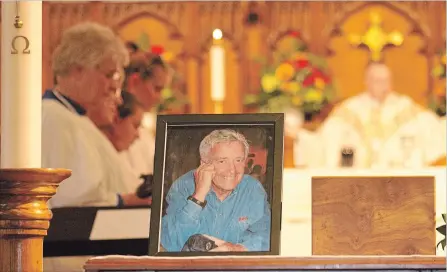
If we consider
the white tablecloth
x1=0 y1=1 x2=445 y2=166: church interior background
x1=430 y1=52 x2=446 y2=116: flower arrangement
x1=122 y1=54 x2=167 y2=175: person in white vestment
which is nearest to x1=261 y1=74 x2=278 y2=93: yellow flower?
x1=0 y1=1 x2=445 y2=166: church interior background

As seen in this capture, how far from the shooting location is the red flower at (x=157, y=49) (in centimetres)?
798

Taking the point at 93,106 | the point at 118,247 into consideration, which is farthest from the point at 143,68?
the point at 118,247

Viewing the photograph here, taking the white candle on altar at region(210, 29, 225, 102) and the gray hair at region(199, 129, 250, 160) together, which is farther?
the white candle on altar at region(210, 29, 225, 102)

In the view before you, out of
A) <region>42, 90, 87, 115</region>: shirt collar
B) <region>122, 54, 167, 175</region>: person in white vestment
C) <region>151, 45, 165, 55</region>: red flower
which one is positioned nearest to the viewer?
<region>42, 90, 87, 115</region>: shirt collar

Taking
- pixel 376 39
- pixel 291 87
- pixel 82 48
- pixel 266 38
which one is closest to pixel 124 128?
pixel 82 48

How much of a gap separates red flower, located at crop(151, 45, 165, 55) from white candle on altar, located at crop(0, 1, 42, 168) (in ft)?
17.7

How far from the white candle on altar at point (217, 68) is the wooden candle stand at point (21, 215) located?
15.9 feet

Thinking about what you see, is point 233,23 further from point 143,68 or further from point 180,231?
point 180,231

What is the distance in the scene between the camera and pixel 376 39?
26.5 feet

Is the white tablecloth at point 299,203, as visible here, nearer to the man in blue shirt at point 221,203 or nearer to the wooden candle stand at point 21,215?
the man in blue shirt at point 221,203

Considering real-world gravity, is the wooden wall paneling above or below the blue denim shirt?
above

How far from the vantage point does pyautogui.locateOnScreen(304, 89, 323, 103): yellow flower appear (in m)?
7.18

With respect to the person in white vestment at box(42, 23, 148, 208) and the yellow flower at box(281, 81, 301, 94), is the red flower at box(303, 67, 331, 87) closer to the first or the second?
the yellow flower at box(281, 81, 301, 94)

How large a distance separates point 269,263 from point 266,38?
602 cm
